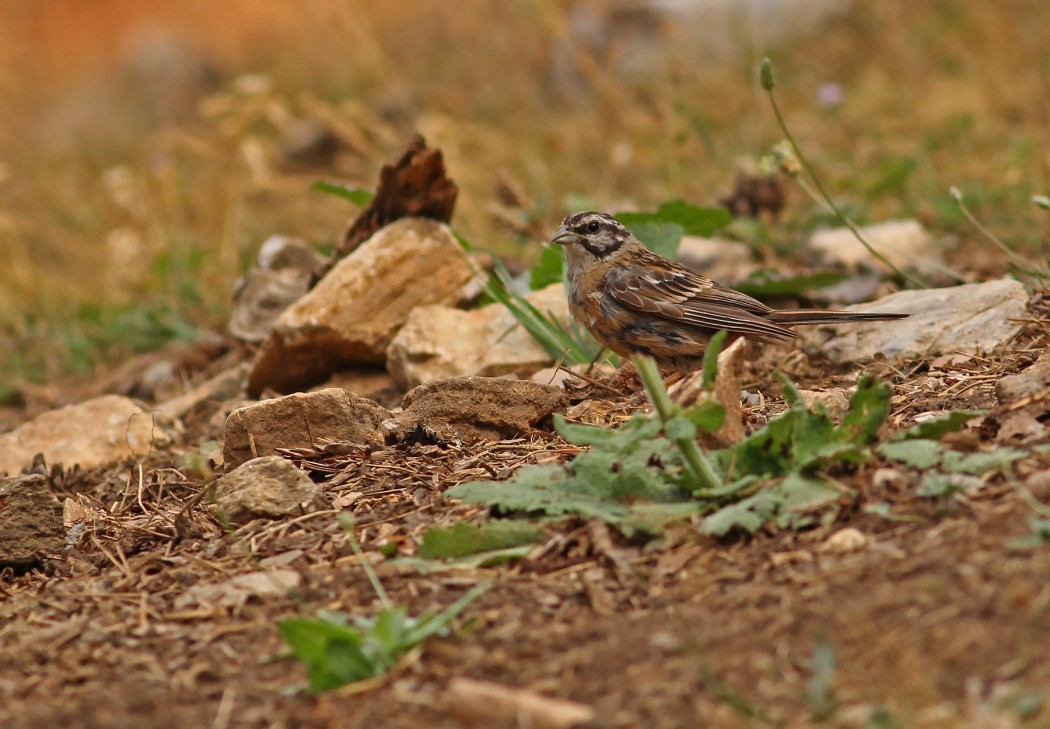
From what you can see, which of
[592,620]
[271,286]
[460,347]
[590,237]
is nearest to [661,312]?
[590,237]

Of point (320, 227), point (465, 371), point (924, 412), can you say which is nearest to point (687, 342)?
point (465, 371)

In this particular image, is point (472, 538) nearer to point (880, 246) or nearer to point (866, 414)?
point (866, 414)

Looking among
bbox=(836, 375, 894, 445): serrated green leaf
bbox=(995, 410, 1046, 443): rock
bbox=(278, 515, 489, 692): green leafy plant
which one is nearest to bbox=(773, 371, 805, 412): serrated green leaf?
bbox=(836, 375, 894, 445): serrated green leaf

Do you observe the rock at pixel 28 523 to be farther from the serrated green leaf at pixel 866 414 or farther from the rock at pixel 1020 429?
the rock at pixel 1020 429

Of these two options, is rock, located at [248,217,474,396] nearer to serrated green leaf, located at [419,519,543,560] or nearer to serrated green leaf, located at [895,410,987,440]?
serrated green leaf, located at [419,519,543,560]

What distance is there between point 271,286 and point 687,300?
2.52 metres

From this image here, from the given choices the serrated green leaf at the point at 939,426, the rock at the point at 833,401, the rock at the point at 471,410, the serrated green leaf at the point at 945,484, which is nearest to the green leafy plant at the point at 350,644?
the serrated green leaf at the point at 945,484

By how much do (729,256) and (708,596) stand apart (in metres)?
4.61

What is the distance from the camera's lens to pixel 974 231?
7754 millimetres

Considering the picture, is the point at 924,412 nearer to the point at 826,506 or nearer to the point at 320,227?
the point at 826,506

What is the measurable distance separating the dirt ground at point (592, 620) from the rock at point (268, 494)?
63 mm

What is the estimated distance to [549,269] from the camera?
20.8ft

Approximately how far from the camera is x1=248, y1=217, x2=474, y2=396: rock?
19.6 feet

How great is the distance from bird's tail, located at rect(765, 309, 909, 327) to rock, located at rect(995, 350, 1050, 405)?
79cm
